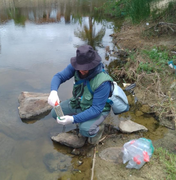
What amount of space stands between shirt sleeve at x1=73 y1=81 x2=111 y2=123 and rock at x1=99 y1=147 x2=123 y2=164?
0.59 meters

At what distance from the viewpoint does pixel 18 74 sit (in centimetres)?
463

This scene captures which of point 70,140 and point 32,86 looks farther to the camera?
point 32,86

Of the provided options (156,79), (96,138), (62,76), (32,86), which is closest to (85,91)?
(62,76)

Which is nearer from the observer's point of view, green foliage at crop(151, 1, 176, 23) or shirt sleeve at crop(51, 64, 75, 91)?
shirt sleeve at crop(51, 64, 75, 91)

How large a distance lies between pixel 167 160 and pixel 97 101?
115cm

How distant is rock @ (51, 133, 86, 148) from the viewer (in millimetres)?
2686

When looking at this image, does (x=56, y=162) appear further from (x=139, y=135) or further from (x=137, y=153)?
(x=139, y=135)

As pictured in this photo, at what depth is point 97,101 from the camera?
90.0 inches

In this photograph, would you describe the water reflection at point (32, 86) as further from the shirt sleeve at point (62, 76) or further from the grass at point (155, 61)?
the grass at point (155, 61)

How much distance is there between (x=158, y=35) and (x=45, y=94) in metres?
4.44

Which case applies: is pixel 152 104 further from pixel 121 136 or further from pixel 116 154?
pixel 116 154

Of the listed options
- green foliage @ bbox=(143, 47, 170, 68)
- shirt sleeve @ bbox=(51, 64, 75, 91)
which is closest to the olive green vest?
shirt sleeve @ bbox=(51, 64, 75, 91)

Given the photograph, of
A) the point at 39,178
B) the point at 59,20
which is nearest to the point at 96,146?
the point at 39,178

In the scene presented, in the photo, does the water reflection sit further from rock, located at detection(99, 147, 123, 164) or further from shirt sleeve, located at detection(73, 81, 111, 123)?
shirt sleeve, located at detection(73, 81, 111, 123)
